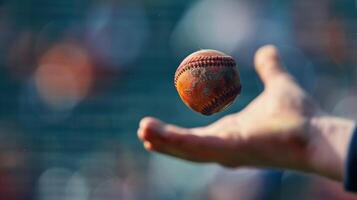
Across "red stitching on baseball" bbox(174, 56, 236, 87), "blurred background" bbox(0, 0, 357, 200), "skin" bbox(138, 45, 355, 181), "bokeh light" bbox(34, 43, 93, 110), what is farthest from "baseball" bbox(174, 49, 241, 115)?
"bokeh light" bbox(34, 43, 93, 110)

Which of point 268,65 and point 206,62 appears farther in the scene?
point 206,62

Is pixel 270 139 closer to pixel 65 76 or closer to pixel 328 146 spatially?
pixel 328 146

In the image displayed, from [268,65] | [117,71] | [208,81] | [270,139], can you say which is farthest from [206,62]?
[117,71]

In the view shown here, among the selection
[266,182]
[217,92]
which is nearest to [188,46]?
[266,182]

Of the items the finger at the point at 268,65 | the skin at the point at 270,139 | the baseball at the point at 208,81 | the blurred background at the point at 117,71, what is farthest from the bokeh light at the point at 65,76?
the skin at the point at 270,139

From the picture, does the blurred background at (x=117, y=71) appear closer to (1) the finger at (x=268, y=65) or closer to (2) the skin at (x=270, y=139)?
(1) the finger at (x=268, y=65)

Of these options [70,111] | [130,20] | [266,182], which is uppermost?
[130,20]

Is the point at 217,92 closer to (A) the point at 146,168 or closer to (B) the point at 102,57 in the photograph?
(A) the point at 146,168
